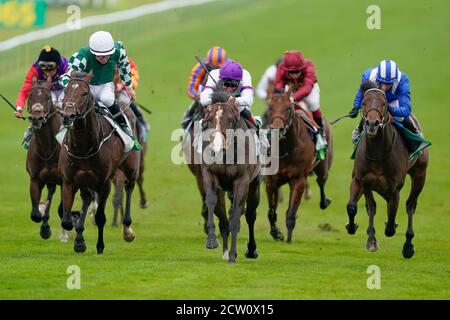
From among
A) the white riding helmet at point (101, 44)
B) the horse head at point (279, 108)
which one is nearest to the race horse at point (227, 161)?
the white riding helmet at point (101, 44)

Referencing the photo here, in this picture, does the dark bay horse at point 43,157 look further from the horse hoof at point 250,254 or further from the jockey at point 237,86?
the horse hoof at point 250,254

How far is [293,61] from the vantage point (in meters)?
16.9

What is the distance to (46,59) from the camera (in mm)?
15367

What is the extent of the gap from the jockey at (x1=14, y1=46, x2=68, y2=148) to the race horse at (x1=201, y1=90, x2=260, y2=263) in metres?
3.06

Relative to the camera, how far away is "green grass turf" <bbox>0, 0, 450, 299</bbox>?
1179cm

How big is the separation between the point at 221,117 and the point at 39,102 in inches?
115

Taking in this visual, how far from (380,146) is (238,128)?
2.11 meters

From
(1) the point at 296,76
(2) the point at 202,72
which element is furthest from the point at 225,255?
(2) the point at 202,72

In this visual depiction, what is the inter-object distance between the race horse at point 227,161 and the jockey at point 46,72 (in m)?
3.06

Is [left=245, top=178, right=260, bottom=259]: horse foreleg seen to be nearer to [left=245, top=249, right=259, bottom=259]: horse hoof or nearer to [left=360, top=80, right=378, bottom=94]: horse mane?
[left=245, top=249, right=259, bottom=259]: horse hoof

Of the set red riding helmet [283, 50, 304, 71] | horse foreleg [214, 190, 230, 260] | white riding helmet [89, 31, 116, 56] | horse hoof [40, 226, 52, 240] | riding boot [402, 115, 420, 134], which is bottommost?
horse hoof [40, 226, 52, 240]

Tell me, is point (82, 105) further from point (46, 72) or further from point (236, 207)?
point (46, 72)

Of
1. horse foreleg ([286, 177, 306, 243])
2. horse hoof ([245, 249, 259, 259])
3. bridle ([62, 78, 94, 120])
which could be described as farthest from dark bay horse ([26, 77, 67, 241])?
horse foreleg ([286, 177, 306, 243])

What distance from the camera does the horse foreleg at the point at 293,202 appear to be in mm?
16297
